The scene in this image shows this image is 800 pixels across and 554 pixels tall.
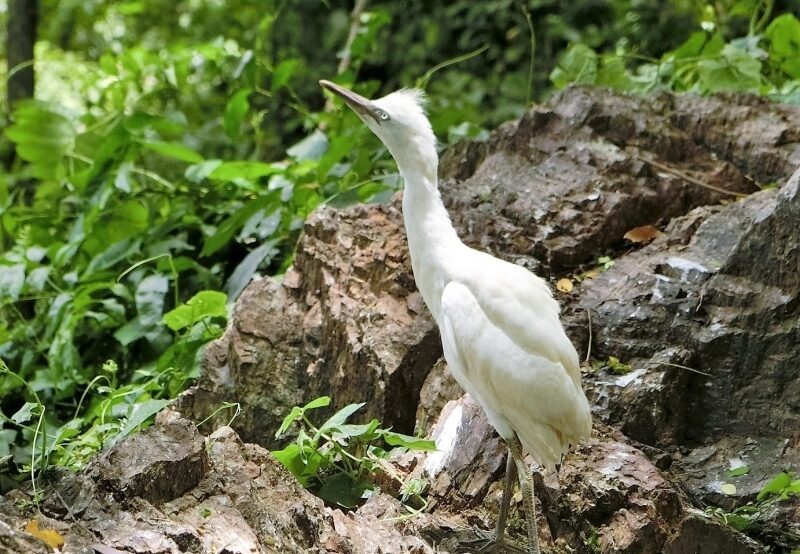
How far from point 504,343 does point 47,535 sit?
1.53 meters

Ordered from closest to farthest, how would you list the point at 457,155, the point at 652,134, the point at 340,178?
the point at 652,134 < the point at 457,155 < the point at 340,178

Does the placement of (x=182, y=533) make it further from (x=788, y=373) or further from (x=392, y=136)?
(x=788, y=373)

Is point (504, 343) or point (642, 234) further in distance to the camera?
point (642, 234)

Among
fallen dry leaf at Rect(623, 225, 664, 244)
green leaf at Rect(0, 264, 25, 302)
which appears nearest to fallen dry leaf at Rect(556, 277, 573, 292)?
fallen dry leaf at Rect(623, 225, 664, 244)

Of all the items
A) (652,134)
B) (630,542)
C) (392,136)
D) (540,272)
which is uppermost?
(392,136)

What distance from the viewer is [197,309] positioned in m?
4.32

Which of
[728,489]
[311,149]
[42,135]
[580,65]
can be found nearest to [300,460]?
[728,489]

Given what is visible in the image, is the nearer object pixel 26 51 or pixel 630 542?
pixel 630 542

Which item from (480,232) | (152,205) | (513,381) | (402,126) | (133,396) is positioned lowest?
(133,396)

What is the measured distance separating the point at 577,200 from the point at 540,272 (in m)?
0.47

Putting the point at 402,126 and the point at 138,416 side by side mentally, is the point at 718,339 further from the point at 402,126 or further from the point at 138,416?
the point at 138,416

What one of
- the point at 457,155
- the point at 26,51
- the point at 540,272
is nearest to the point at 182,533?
the point at 540,272

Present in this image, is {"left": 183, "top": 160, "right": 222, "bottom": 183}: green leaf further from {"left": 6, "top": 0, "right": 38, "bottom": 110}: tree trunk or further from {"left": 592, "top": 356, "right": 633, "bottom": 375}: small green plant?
{"left": 592, "top": 356, "right": 633, "bottom": 375}: small green plant

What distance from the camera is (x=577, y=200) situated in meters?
4.31
